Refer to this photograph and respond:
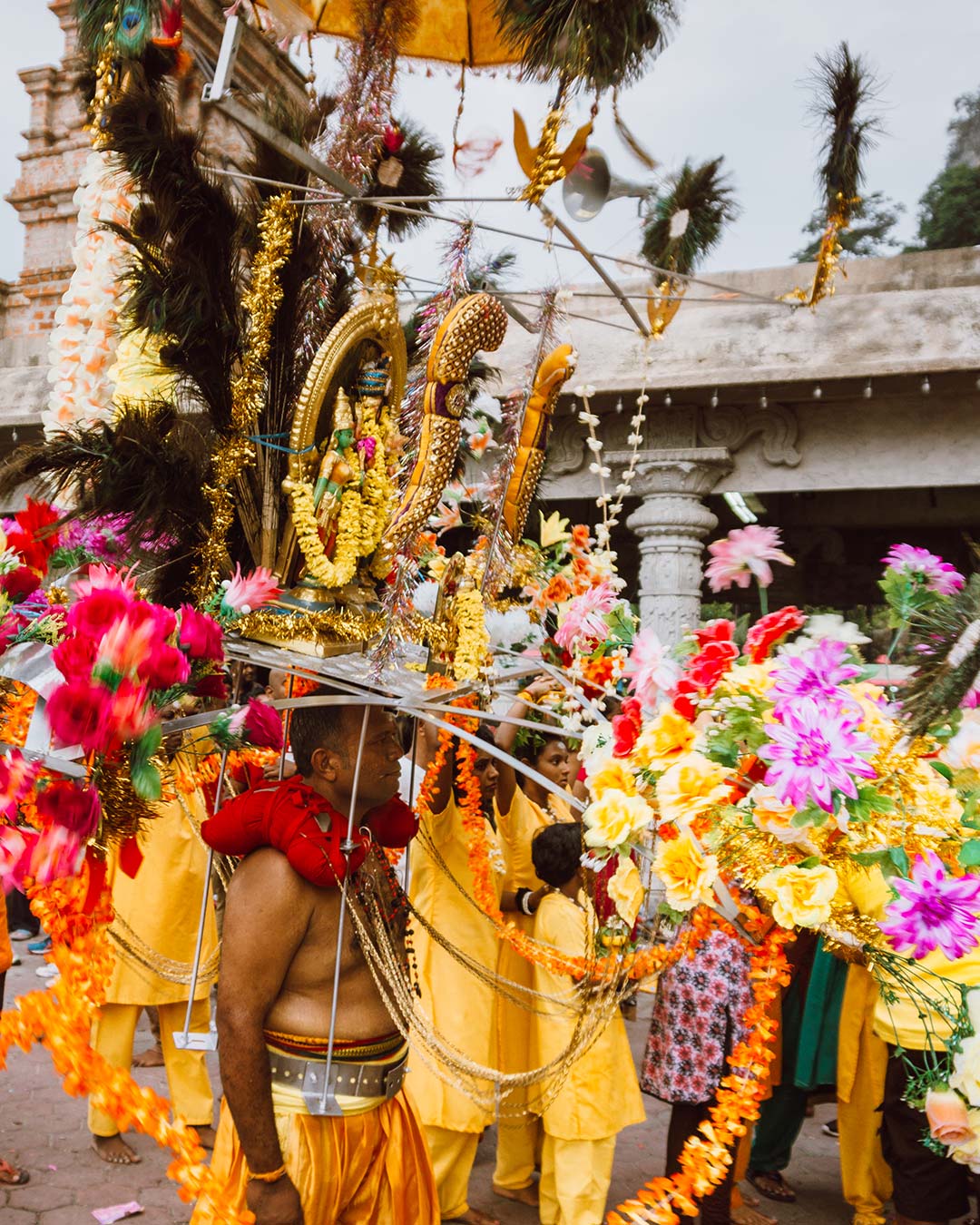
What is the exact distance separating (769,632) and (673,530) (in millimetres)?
4466

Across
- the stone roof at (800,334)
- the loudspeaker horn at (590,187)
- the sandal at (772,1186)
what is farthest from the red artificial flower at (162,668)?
the stone roof at (800,334)

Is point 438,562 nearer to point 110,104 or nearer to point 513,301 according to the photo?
point 513,301

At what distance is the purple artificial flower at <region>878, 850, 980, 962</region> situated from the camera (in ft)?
5.82

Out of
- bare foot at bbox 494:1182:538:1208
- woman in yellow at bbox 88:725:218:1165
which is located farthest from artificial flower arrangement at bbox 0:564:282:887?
bare foot at bbox 494:1182:538:1208

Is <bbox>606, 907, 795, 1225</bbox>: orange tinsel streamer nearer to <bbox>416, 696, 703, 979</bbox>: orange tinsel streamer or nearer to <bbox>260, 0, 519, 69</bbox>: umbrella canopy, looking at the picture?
<bbox>416, 696, 703, 979</bbox>: orange tinsel streamer

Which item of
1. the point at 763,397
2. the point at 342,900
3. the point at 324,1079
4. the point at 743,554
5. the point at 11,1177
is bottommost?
the point at 11,1177

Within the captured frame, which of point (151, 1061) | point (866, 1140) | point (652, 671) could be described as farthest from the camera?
point (151, 1061)

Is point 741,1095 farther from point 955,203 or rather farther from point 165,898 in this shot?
point 955,203

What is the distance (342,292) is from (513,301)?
1.46 feet

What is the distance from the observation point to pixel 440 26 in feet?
10.0

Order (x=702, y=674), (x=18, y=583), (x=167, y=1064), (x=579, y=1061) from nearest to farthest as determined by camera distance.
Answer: (x=702, y=674) → (x=18, y=583) → (x=579, y=1061) → (x=167, y=1064)

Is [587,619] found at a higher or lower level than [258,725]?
higher

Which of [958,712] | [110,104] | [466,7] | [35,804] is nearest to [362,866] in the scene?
[35,804]

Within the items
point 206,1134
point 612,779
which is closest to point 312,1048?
point 612,779
